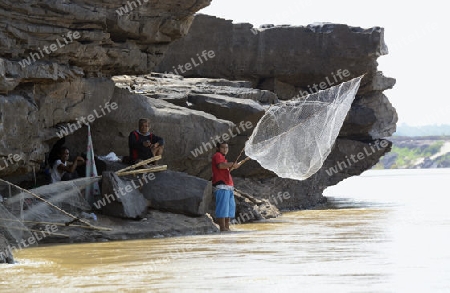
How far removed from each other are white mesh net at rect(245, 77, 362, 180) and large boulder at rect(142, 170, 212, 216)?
1.18 meters

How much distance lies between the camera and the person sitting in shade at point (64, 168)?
14.2m

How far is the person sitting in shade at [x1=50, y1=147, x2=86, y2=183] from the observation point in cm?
1416

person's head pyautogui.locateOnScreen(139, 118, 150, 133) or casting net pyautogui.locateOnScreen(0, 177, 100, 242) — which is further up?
person's head pyautogui.locateOnScreen(139, 118, 150, 133)

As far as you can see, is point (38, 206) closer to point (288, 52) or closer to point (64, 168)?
point (64, 168)

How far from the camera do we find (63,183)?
12.5 meters

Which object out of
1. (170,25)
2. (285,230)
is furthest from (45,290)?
(170,25)

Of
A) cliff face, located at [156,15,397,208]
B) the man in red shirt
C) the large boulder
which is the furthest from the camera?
cliff face, located at [156,15,397,208]

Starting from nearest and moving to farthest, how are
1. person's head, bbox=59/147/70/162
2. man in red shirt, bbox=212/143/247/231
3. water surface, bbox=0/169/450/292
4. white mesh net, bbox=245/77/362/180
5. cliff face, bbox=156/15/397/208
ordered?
1. water surface, bbox=0/169/450/292
2. man in red shirt, bbox=212/143/247/231
3. white mesh net, bbox=245/77/362/180
4. person's head, bbox=59/147/70/162
5. cliff face, bbox=156/15/397/208

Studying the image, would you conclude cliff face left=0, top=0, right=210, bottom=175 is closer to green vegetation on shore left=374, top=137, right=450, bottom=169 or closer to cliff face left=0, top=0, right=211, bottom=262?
cliff face left=0, top=0, right=211, bottom=262

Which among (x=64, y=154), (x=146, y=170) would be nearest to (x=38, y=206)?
(x=146, y=170)

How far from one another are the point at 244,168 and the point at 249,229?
20.4 feet

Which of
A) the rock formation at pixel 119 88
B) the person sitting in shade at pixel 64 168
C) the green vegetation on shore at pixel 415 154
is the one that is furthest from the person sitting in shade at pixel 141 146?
the green vegetation on shore at pixel 415 154

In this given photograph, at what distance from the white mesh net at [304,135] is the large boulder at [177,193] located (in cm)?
118

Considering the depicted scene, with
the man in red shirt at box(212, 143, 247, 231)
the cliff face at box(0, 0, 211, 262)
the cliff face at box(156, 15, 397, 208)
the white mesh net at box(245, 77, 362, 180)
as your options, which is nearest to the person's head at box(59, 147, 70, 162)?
the cliff face at box(0, 0, 211, 262)
